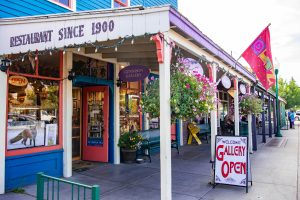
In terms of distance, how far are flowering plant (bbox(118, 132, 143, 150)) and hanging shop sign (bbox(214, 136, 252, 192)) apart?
3.00 metres

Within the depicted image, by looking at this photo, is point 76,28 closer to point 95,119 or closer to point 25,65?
point 25,65

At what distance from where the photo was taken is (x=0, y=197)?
5.21m

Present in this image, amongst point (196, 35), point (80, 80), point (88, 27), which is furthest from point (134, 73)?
point (88, 27)

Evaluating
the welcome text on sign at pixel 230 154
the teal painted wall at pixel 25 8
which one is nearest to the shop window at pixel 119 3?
the teal painted wall at pixel 25 8

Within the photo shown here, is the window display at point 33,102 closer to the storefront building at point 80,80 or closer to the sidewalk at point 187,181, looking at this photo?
the storefront building at point 80,80

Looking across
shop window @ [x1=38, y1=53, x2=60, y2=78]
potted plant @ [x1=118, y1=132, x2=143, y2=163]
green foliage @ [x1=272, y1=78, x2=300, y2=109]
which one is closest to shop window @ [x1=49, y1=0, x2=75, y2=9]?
shop window @ [x1=38, y1=53, x2=60, y2=78]

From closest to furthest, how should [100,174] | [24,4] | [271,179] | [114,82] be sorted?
[24,4], [271,179], [100,174], [114,82]

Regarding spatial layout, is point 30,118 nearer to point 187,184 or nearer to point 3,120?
point 3,120

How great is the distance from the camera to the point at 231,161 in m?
5.89

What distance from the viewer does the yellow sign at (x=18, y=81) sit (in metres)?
5.77

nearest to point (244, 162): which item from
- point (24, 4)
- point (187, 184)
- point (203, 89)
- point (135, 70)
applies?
point (187, 184)

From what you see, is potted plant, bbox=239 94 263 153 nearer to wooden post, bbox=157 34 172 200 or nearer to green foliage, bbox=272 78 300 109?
wooden post, bbox=157 34 172 200

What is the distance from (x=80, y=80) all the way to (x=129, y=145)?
2.48m

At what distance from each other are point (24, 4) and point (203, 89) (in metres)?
4.41
